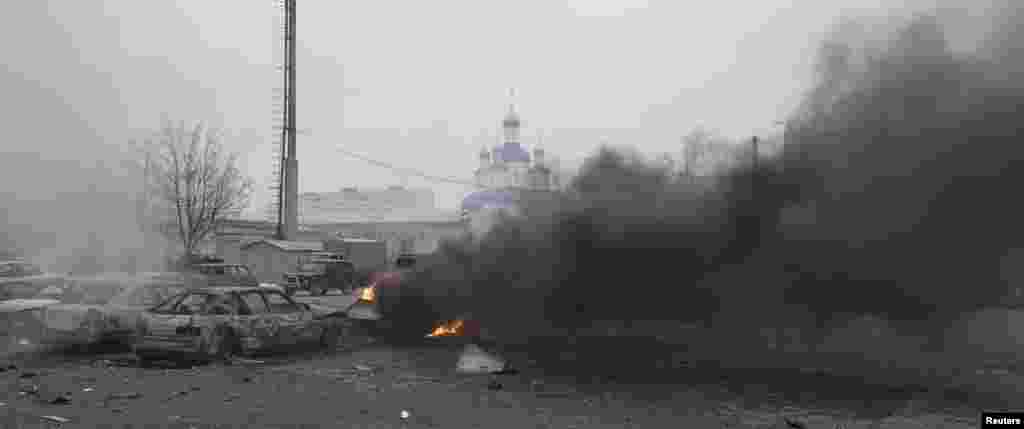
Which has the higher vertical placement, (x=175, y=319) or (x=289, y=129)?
(x=289, y=129)

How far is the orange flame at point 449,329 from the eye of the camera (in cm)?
1510

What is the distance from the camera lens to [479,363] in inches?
468

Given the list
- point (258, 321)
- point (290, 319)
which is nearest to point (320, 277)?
point (290, 319)

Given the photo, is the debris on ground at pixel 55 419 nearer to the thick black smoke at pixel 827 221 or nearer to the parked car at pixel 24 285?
the thick black smoke at pixel 827 221

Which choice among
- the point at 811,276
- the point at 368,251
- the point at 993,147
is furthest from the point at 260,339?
the point at 368,251

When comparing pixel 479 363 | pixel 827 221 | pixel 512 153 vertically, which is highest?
pixel 512 153

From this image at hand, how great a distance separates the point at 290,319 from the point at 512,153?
69653 millimetres

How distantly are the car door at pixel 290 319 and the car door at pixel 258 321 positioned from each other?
10cm

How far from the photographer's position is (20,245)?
17.5 metres

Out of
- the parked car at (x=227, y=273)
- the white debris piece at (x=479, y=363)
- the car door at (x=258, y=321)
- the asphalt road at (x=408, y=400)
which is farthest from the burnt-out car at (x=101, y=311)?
the parked car at (x=227, y=273)

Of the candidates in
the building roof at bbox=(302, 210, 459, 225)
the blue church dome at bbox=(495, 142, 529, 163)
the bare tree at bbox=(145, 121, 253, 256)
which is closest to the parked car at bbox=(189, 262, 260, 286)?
the bare tree at bbox=(145, 121, 253, 256)

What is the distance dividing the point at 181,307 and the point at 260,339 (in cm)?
137

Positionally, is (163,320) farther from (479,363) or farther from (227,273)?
(227,273)

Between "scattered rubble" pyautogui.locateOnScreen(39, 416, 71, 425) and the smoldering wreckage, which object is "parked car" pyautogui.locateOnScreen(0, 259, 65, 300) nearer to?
the smoldering wreckage
